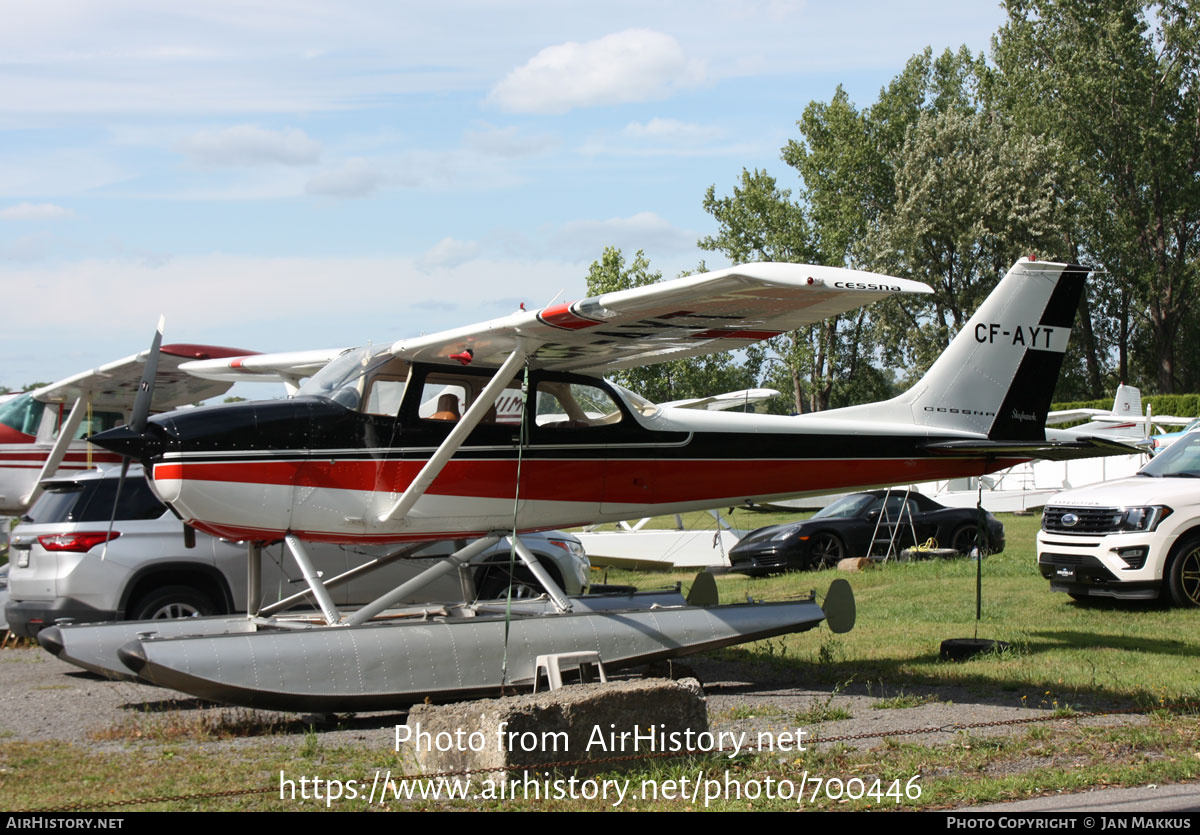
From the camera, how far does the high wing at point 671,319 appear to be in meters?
6.71

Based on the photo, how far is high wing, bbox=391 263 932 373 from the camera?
22.0 feet

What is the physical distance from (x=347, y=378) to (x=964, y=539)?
13.1 metres

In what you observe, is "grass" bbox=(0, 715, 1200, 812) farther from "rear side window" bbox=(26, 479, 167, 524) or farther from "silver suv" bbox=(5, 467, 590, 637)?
"rear side window" bbox=(26, 479, 167, 524)

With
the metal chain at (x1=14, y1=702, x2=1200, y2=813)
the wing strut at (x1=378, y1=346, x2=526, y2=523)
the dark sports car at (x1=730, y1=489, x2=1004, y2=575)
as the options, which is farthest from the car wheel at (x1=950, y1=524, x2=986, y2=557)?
the wing strut at (x1=378, y1=346, x2=526, y2=523)

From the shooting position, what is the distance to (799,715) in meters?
Result: 7.22

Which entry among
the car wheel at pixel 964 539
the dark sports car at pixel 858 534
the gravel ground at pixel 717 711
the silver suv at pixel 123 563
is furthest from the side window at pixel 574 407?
the car wheel at pixel 964 539

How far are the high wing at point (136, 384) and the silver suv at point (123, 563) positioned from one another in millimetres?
3519

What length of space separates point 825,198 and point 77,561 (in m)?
50.2

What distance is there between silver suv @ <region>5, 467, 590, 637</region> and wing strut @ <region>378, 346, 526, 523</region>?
1252 millimetres

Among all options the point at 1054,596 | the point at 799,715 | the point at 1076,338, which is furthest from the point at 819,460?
the point at 1076,338

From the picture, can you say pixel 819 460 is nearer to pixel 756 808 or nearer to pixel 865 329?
pixel 756 808

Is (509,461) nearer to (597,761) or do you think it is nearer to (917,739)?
(597,761)

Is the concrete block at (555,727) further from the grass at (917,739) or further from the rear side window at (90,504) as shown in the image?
the rear side window at (90,504)

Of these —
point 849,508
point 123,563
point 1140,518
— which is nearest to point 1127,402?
point 849,508
